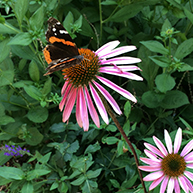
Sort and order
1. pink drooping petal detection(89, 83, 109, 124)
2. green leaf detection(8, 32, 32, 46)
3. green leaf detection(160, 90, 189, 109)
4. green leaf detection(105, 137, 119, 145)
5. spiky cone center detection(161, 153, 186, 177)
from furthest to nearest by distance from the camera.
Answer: green leaf detection(160, 90, 189, 109)
green leaf detection(105, 137, 119, 145)
green leaf detection(8, 32, 32, 46)
spiky cone center detection(161, 153, 186, 177)
pink drooping petal detection(89, 83, 109, 124)

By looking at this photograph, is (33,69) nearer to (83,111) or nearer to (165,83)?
(83,111)

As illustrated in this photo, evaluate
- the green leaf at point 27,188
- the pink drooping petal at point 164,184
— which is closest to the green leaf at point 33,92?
the green leaf at point 27,188

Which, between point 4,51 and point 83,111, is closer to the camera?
point 83,111

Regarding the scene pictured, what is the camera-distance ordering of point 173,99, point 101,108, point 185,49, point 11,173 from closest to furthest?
point 101,108
point 11,173
point 185,49
point 173,99

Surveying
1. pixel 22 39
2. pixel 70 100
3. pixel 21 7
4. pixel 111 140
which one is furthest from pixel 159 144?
pixel 21 7

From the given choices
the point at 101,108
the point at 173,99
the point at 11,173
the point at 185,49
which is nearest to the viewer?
the point at 101,108

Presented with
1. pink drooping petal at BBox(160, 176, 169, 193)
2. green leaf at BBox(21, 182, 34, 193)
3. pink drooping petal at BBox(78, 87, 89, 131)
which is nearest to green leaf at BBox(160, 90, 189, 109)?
pink drooping petal at BBox(160, 176, 169, 193)

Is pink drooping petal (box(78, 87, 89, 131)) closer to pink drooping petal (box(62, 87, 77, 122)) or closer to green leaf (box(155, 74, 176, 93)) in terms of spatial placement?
pink drooping petal (box(62, 87, 77, 122))
